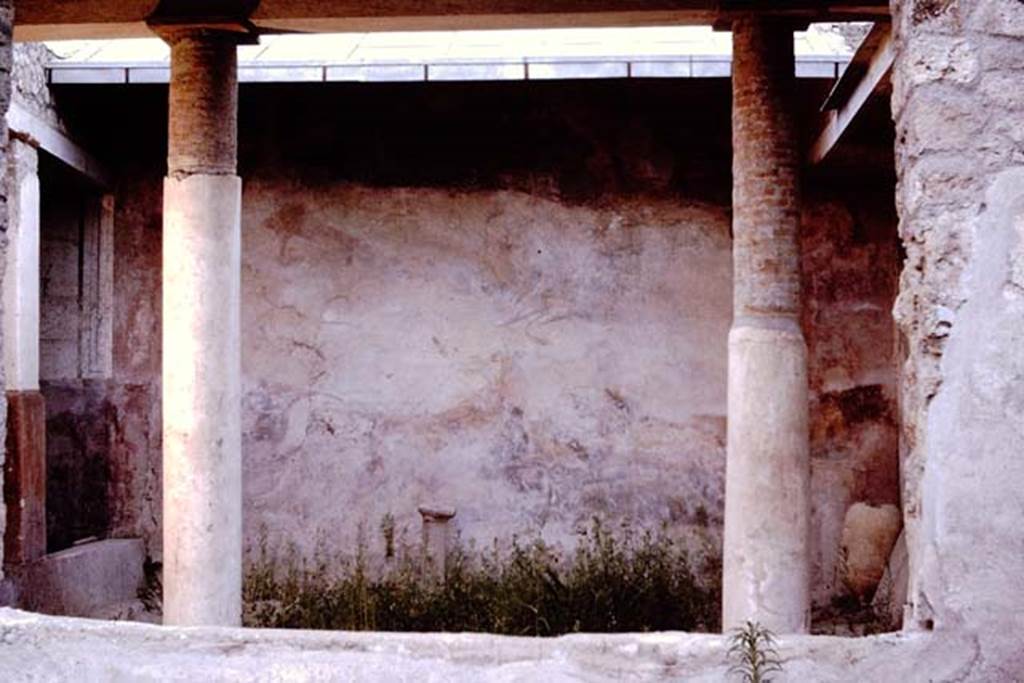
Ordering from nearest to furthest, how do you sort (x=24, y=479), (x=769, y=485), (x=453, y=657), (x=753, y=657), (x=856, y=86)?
1. (x=753, y=657)
2. (x=453, y=657)
3. (x=769, y=485)
4. (x=856, y=86)
5. (x=24, y=479)

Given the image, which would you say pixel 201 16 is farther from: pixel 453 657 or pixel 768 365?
pixel 453 657

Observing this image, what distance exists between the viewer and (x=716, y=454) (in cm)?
865

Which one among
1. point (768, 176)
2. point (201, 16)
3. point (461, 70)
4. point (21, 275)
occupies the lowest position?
point (21, 275)

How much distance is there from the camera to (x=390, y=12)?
5867 millimetres

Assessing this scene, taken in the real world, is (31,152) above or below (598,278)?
above

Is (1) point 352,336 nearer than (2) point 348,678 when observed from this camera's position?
No

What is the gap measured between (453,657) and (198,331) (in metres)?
4.00

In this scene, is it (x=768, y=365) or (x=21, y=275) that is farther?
(x=21, y=275)

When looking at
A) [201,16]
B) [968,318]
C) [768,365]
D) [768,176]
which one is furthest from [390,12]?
[968,318]

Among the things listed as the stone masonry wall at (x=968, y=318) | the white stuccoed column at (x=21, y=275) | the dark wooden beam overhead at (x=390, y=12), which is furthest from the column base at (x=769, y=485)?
the white stuccoed column at (x=21, y=275)

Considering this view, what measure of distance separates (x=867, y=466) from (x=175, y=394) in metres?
5.01

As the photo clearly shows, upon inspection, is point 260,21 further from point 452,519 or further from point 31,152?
point 452,519

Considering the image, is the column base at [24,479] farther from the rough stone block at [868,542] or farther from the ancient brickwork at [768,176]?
the rough stone block at [868,542]

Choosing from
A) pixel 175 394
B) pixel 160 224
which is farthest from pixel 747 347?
pixel 160 224
